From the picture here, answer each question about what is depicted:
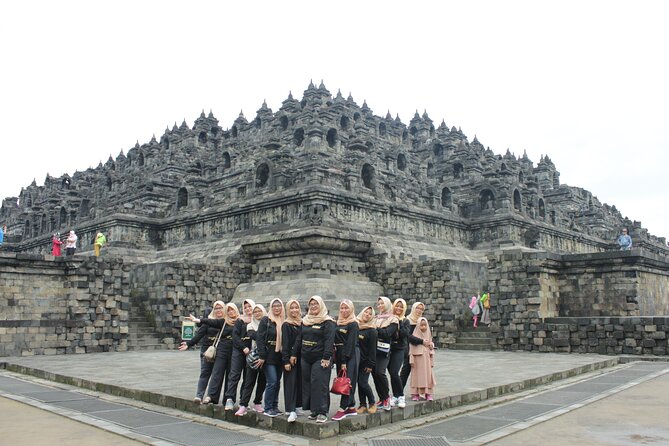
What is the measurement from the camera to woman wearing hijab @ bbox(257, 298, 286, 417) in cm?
859

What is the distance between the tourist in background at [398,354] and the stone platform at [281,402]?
232 millimetres

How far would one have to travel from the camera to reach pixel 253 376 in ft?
29.0

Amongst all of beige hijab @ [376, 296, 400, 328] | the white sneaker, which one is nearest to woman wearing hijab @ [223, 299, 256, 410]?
beige hijab @ [376, 296, 400, 328]

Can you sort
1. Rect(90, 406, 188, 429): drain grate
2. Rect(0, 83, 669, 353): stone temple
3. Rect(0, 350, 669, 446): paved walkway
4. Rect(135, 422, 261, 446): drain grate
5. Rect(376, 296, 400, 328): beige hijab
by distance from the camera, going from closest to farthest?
Rect(135, 422, 261, 446): drain grate → Rect(0, 350, 669, 446): paved walkway → Rect(90, 406, 188, 429): drain grate → Rect(376, 296, 400, 328): beige hijab → Rect(0, 83, 669, 353): stone temple

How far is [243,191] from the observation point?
101ft

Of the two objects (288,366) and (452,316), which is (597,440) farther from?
(452,316)

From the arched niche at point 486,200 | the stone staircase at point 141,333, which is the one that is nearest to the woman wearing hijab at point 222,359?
the stone staircase at point 141,333

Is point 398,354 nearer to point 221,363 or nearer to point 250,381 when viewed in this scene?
point 250,381

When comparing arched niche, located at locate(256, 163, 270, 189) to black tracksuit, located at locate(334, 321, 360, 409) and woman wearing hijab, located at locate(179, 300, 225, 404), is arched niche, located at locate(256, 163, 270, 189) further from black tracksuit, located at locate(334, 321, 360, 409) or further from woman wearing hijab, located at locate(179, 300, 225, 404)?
black tracksuit, located at locate(334, 321, 360, 409)

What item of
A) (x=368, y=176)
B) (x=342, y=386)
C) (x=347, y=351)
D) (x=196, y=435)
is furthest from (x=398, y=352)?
(x=368, y=176)

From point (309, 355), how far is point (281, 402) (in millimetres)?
2140

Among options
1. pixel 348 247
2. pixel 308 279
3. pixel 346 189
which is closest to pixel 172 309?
pixel 308 279

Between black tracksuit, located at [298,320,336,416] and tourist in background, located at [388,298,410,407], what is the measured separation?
1.37m

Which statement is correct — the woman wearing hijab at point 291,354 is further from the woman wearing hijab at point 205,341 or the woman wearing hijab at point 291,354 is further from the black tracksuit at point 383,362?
the woman wearing hijab at point 205,341
